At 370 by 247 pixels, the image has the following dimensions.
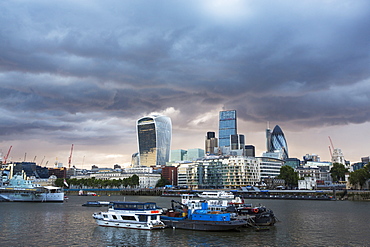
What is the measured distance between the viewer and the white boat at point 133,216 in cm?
6738

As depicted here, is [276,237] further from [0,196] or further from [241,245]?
[0,196]

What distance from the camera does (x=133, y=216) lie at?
226 feet

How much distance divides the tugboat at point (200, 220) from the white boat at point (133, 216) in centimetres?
329

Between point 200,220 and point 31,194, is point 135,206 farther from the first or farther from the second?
point 31,194

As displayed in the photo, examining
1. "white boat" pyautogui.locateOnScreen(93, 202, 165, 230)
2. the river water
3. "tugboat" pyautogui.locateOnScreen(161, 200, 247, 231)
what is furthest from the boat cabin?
the river water

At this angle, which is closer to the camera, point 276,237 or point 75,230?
point 276,237

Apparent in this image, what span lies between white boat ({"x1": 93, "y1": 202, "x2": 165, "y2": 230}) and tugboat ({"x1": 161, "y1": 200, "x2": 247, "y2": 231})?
3291mm

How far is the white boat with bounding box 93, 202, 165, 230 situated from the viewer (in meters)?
67.4

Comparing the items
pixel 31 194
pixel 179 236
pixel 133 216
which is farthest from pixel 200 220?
pixel 31 194

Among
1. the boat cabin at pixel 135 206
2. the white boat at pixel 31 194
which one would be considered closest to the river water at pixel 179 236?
the boat cabin at pixel 135 206

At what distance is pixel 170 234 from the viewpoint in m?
63.0

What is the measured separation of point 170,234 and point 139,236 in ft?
18.7

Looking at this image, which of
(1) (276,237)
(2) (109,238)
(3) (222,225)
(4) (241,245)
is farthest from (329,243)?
(2) (109,238)

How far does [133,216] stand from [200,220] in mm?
13288
